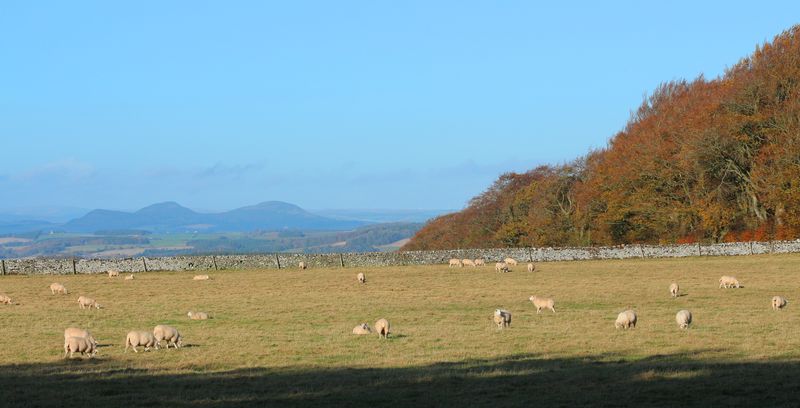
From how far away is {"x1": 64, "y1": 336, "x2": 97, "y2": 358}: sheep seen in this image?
22391 millimetres

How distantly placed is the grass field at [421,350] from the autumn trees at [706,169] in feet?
81.4

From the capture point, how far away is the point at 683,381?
58.6 ft

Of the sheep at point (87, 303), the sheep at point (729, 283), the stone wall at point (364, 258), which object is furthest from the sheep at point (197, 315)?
the stone wall at point (364, 258)

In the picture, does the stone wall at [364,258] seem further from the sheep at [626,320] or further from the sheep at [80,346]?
the sheep at [80,346]

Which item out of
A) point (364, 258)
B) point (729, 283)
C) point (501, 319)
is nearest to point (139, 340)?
point (501, 319)

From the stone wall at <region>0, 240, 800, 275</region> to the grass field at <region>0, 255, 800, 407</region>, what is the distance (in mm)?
19542

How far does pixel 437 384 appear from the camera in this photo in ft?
60.2

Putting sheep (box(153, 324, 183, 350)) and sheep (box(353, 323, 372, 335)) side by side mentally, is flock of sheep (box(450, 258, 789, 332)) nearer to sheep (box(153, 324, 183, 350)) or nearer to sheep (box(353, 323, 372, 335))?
sheep (box(353, 323, 372, 335))

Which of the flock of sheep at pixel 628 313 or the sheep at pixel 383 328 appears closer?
the sheep at pixel 383 328

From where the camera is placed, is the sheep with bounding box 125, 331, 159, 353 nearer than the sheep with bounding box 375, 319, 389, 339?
Yes

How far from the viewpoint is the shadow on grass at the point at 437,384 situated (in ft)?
53.8

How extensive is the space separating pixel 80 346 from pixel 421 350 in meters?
7.96

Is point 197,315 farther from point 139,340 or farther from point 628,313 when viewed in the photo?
point 628,313

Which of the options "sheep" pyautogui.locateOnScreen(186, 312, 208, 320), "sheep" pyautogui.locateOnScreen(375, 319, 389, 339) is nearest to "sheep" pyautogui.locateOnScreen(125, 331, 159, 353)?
"sheep" pyautogui.locateOnScreen(375, 319, 389, 339)
